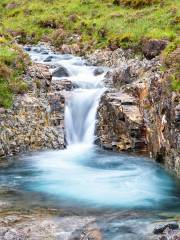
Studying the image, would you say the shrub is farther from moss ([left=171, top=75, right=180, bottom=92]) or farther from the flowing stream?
moss ([left=171, top=75, right=180, bottom=92])

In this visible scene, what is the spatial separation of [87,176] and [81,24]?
81.9 ft

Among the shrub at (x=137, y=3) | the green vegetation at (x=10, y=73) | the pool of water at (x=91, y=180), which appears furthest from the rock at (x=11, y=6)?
the pool of water at (x=91, y=180)

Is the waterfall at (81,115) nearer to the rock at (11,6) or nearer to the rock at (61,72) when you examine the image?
the rock at (61,72)

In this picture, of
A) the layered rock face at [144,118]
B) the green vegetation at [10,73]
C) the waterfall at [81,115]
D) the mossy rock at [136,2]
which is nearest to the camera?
the layered rock face at [144,118]

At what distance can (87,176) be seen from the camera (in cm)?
1620

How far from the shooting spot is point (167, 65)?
1898cm

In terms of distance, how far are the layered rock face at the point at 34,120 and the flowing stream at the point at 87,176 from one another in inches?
21.5

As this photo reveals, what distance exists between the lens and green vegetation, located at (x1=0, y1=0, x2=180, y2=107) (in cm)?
2206

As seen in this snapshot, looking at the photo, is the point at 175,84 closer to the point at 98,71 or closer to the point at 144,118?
the point at 144,118

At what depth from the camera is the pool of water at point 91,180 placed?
522 inches

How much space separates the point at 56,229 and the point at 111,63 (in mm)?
20473

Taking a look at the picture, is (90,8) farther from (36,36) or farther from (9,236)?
(9,236)

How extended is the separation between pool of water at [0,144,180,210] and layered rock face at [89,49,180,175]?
2.07 ft

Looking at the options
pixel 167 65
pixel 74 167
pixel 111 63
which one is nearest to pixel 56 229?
pixel 74 167
